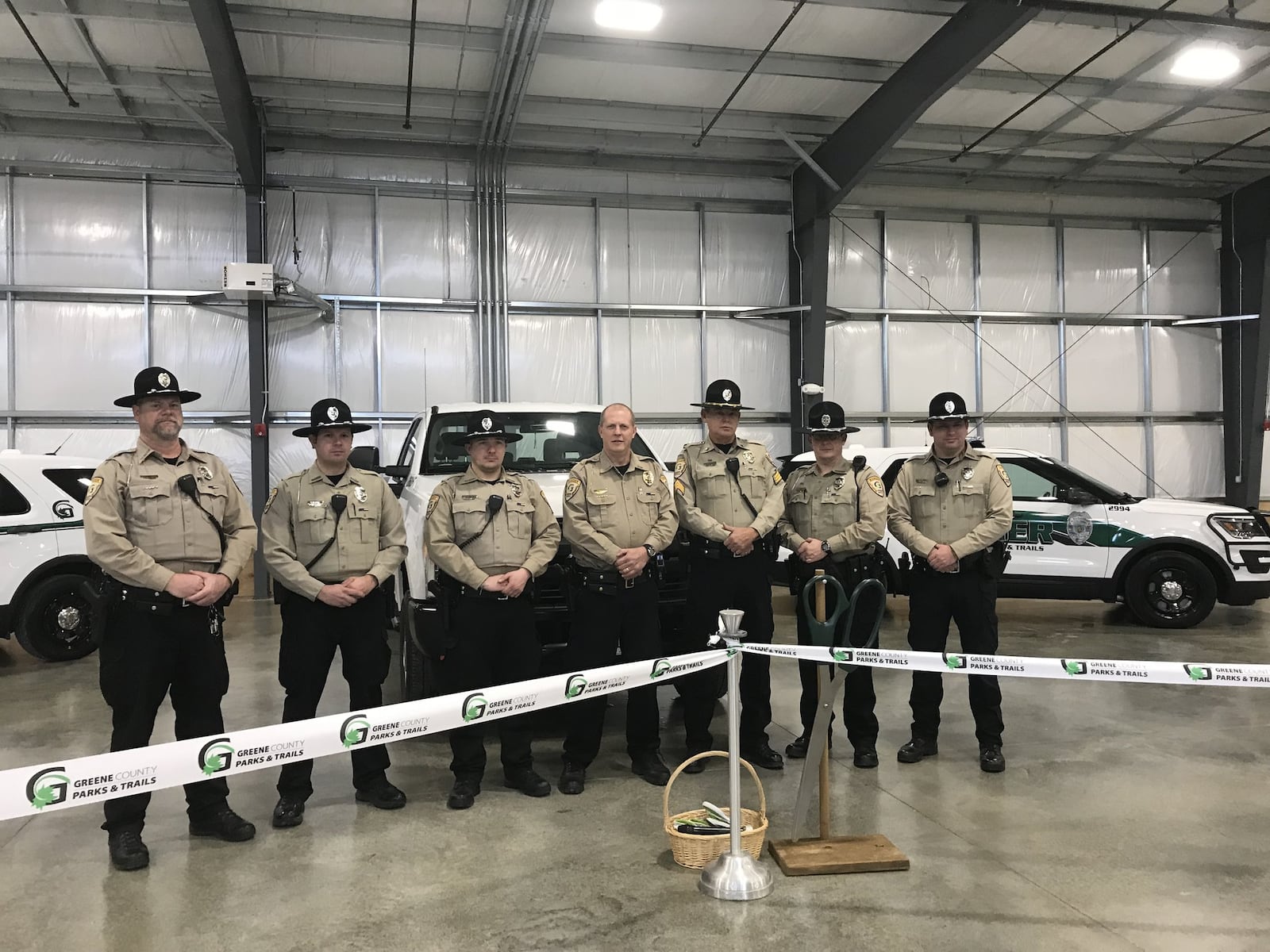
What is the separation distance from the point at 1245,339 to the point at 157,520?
14.1 m

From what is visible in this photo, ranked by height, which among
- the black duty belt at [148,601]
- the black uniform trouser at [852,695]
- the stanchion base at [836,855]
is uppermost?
the black duty belt at [148,601]

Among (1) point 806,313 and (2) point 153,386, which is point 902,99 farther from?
(2) point 153,386

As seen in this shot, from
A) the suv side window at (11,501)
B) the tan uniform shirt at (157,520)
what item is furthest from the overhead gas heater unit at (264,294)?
the tan uniform shirt at (157,520)

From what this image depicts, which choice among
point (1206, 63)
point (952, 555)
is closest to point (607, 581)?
point (952, 555)

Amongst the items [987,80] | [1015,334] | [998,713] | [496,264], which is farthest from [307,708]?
[1015,334]

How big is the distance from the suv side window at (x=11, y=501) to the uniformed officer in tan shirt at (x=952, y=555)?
6071mm

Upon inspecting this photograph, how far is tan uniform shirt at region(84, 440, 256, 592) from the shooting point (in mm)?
3172

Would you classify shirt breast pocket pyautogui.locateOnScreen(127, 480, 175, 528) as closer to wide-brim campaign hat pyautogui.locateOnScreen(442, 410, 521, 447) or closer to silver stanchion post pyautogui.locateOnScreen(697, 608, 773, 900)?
wide-brim campaign hat pyautogui.locateOnScreen(442, 410, 521, 447)

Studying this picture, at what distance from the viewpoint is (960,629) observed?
14.3ft

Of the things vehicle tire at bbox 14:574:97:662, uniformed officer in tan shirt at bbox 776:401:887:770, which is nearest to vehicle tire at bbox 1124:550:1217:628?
uniformed officer in tan shirt at bbox 776:401:887:770

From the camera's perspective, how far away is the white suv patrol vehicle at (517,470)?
171 inches

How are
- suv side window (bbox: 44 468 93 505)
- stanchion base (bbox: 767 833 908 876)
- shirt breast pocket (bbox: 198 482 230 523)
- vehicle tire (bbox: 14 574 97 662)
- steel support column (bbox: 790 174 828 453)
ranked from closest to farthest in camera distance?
stanchion base (bbox: 767 833 908 876) < shirt breast pocket (bbox: 198 482 230 523) < vehicle tire (bbox: 14 574 97 662) < suv side window (bbox: 44 468 93 505) < steel support column (bbox: 790 174 828 453)

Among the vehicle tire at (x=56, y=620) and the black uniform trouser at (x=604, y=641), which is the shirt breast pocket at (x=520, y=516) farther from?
the vehicle tire at (x=56, y=620)

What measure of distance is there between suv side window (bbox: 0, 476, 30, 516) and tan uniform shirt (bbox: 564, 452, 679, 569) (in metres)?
4.78
